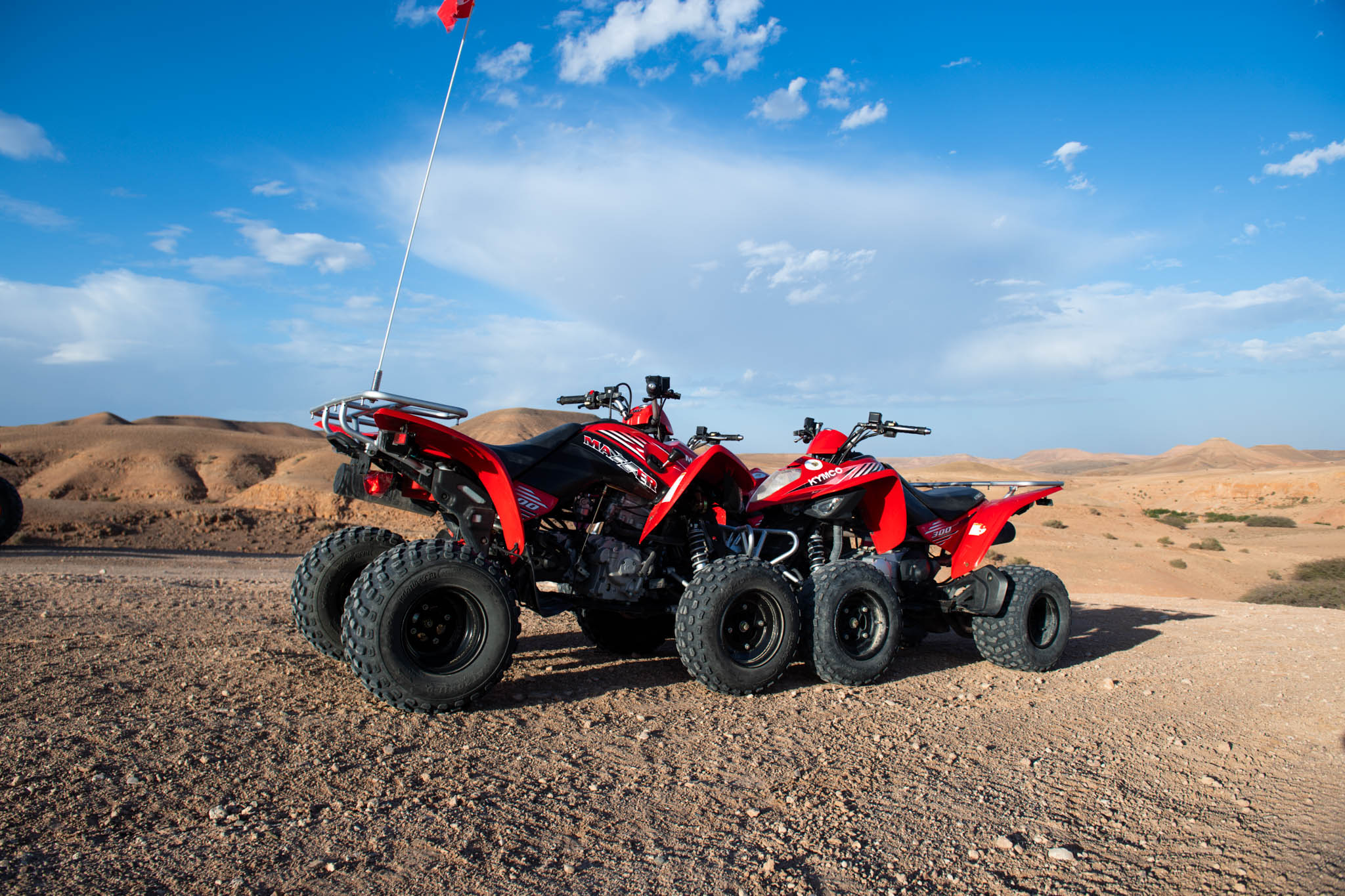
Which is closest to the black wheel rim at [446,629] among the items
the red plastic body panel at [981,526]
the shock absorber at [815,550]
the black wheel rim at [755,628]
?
the black wheel rim at [755,628]

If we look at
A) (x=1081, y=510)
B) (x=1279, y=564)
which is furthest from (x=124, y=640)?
(x=1081, y=510)

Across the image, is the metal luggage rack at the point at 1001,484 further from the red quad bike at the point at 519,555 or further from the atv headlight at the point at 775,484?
the red quad bike at the point at 519,555

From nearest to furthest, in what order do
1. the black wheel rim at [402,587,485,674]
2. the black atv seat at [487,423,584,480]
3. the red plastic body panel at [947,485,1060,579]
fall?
1. the black wheel rim at [402,587,485,674]
2. the black atv seat at [487,423,584,480]
3. the red plastic body panel at [947,485,1060,579]

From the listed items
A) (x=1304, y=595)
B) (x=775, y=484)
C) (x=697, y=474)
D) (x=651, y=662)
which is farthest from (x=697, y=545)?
(x=1304, y=595)

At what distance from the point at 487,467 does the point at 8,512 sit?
470 inches

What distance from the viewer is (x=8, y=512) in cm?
1234

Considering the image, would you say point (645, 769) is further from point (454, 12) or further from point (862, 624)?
point (454, 12)

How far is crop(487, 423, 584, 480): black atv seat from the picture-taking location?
4.77m

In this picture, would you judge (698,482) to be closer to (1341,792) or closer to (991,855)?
(991,855)

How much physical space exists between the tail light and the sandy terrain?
111cm

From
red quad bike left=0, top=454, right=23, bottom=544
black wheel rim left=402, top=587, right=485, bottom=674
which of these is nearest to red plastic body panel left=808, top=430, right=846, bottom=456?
black wheel rim left=402, top=587, right=485, bottom=674

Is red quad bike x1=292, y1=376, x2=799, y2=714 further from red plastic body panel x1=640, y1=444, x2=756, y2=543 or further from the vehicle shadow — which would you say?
the vehicle shadow

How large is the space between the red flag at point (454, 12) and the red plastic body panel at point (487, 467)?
2.94 meters

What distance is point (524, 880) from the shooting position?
2.51m
